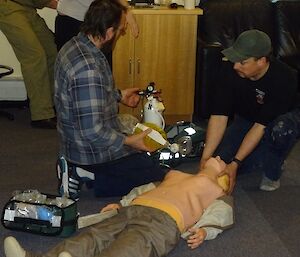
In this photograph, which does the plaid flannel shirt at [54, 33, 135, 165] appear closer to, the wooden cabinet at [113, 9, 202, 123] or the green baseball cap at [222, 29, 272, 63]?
the green baseball cap at [222, 29, 272, 63]

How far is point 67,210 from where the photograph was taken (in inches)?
99.5

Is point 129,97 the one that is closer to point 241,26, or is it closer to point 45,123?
point 45,123

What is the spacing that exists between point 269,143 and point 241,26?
1.68 m

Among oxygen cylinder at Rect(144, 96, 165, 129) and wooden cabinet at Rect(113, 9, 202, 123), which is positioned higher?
wooden cabinet at Rect(113, 9, 202, 123)

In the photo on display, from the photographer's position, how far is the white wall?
4629 mm

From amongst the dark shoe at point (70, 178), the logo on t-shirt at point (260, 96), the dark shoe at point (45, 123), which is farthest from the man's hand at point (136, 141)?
the dark shoe at point (45, 123)

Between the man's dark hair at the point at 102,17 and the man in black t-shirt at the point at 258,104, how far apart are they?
0.58m

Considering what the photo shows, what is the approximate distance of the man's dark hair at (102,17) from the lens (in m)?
2.66

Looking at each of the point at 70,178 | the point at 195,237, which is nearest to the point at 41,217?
the point at 70,178

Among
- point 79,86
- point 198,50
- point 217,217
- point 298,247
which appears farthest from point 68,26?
point 298,247

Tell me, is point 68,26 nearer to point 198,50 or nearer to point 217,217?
point 198,50

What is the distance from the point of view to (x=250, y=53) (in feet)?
9.17

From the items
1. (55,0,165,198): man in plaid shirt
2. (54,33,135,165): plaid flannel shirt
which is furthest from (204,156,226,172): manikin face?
(54,33,135,165): plaid flannel shirt

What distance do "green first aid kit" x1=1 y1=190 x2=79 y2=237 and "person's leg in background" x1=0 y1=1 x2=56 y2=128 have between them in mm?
1645
